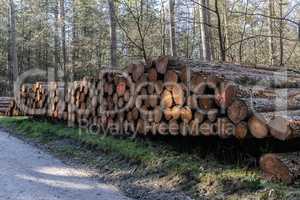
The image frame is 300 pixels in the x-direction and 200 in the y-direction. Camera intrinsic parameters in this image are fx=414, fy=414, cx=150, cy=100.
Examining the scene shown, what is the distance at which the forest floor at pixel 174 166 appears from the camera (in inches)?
209

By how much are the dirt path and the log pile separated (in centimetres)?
148

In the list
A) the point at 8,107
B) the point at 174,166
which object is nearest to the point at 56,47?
the point at 8,107

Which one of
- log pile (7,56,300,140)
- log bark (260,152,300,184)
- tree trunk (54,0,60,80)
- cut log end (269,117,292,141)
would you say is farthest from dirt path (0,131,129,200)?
tree trunk (54,0,60,80)

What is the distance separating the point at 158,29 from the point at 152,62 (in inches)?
685

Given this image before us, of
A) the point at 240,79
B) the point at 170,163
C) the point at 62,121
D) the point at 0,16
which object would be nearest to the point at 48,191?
the point at 170,163

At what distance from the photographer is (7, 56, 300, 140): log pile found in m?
5.61

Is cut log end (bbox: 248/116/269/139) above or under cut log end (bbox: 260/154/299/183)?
above

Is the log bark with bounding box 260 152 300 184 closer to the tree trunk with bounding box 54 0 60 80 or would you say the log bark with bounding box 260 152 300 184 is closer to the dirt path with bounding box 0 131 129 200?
the dirt path with bounding box 0 131 129 200

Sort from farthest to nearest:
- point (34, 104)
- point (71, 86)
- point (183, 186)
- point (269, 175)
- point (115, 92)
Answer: point (34, 104)
point (71, 86)
point (115, 92)
point (183, 186)
point (269, 175)

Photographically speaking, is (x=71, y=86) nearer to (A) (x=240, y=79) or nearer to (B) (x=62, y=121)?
(B) (x=62, y=121)

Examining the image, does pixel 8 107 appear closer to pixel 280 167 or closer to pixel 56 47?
pixel 56 47

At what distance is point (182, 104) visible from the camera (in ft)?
22.1

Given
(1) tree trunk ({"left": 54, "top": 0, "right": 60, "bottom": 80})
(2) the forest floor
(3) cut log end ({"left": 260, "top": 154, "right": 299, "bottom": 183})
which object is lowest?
(2) the forest floor

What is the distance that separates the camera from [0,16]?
34938 millimetres
